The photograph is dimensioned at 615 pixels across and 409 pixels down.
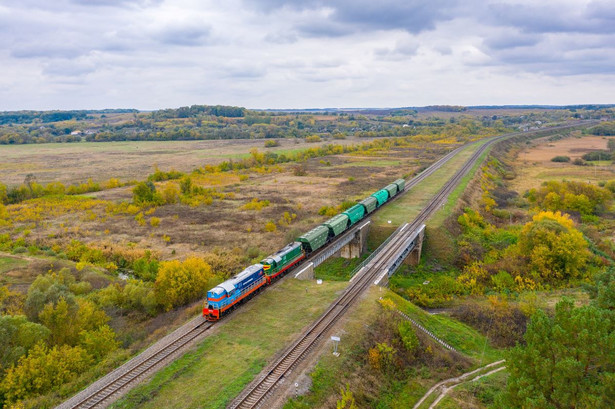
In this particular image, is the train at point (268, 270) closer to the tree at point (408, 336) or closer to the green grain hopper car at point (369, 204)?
the green grain hopper car at point (369, 204)

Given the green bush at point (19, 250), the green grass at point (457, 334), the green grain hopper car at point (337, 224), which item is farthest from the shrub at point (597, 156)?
the green bush at point (19, 250)

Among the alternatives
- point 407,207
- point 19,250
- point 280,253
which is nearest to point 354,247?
point 407,207

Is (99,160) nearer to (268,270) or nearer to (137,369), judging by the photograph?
(268,270)

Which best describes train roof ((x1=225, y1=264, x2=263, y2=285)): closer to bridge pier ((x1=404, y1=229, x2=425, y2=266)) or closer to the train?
the train

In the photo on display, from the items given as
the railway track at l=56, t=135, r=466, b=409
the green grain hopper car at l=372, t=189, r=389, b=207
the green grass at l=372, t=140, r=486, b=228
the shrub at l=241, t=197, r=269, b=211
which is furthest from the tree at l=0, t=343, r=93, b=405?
the shrub at l=241, t=197, r=269, b=211

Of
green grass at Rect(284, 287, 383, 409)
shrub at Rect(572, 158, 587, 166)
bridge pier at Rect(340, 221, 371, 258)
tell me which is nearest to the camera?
green grass at Rect(284, 287, 383, 409)

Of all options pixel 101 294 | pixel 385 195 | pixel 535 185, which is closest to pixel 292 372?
pixel 101 294
